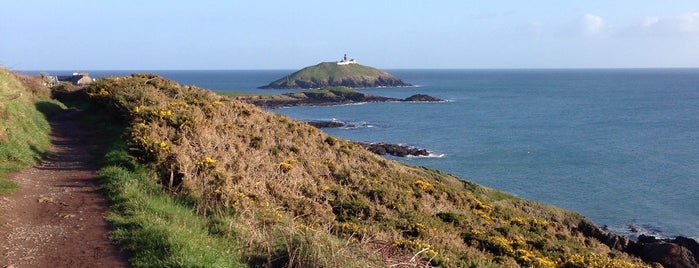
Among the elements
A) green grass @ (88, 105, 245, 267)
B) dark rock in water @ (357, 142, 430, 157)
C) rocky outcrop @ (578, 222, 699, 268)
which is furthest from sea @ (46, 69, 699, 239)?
green grass @ (88, 105, 245, 267)

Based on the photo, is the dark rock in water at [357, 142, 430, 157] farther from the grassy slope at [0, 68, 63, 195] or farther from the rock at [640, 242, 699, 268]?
the grassy slope at [0, 68, 63, 195]

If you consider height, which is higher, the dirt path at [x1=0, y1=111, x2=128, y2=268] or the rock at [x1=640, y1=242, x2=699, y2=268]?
the dirt path at [x1=0, y1=111, x2=128, y2=268]

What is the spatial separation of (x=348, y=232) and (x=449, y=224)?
5.62 meters

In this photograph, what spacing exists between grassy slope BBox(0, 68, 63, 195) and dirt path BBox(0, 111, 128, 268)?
13.9 inches

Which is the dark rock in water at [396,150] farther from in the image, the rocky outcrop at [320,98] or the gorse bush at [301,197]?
the rocky outcrop at [320,98]

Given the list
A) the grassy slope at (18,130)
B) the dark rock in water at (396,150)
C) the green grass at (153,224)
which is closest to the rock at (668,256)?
the green grass at (153,224)

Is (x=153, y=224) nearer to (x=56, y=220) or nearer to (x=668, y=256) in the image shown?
(x=56, y=220)

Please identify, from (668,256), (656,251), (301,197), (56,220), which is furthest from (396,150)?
(56,220)

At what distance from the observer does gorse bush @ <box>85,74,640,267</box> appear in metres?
9.71

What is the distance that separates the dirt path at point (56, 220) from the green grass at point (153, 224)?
0.26m

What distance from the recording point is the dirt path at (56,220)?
8.12m

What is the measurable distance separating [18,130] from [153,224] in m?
9.09

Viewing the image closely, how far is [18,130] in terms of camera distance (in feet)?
51.5

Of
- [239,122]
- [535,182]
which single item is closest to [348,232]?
[239,122]
